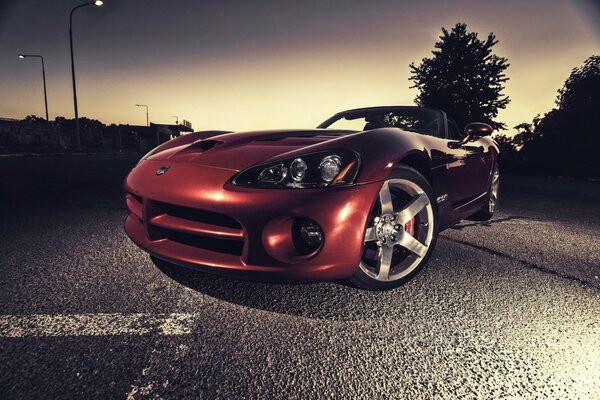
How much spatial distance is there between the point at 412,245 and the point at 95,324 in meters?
1.75

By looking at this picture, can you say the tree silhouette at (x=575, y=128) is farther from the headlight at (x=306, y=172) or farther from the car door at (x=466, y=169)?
the headlight at (x=306, y=172)

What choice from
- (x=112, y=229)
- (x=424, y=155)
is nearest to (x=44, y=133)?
(x=112, y=229)

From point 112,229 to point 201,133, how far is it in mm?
1323

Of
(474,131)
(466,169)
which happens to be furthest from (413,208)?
(474,131)

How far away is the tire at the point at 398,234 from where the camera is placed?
2.15 metres

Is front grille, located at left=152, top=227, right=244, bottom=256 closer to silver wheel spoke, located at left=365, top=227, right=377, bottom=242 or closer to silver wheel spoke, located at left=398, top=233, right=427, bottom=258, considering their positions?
silver wheel spoke, located at left=365, top=227, right=377, bottom=242

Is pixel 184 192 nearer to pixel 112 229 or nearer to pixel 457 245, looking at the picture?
pixel 112 229

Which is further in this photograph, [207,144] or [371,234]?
[207,144]

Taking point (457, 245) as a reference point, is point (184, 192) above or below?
above

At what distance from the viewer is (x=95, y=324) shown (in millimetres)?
1759

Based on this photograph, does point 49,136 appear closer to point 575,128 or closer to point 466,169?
point 466,169

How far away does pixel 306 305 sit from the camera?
6.57 ft

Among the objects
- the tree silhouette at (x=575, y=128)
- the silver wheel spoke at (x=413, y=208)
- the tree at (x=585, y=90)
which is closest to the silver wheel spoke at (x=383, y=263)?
the silver wheel spoke at (x=413, y=208)

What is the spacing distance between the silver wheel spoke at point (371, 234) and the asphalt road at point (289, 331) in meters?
0.33
